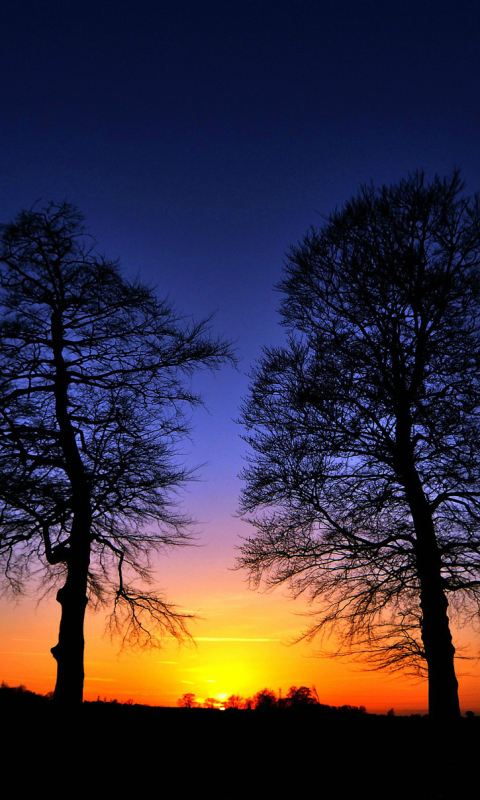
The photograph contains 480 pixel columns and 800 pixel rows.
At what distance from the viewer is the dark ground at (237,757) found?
19.7 feet

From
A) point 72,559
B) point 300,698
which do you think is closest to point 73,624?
point 72,559

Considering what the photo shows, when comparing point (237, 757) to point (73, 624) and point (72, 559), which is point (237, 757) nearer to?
point (73, 624)

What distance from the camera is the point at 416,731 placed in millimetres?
8141

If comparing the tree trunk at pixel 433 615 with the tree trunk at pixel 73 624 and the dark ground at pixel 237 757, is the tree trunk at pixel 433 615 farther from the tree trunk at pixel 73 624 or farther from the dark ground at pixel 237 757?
the tree trunk at pixel 73 624

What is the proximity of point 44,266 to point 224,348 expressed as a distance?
4259 mm

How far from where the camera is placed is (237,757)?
678 cm

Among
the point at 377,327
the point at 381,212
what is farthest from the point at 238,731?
the point at 381,212

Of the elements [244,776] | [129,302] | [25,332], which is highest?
[129,302]

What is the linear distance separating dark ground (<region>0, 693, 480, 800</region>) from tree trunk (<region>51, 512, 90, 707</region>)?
1.64 metres

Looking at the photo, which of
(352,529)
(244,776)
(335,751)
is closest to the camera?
(244,776)

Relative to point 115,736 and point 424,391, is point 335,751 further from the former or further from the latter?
point 424,391

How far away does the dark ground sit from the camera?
6004 millimetres

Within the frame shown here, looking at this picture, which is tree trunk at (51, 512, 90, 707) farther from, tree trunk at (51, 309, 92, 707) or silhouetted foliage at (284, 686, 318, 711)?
silhouetted foliage at (284, 686, 318, 711)

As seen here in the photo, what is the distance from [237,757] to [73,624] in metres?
5.06
